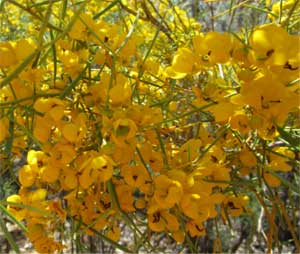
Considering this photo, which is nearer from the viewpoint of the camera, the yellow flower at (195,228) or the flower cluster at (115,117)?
the flower cluster at (115,117)

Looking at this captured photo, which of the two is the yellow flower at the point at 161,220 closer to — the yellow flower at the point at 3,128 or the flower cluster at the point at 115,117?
the flower cluster at the point at 115,117

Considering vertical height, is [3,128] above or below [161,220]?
above

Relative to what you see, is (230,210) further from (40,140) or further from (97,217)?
(40,140)

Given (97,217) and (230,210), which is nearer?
(97,217)

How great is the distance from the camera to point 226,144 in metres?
0.94

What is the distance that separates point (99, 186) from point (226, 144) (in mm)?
303

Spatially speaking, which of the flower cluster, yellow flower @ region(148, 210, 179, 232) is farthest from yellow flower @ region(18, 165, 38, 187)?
yellow flower @ region(148, 210, 179, 232)

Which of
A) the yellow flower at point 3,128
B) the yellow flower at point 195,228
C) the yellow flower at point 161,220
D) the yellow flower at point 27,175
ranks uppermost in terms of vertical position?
the yellow flower at point 3,128

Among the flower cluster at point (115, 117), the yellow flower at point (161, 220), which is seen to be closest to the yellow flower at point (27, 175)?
the flower cluster at point (115, 117)

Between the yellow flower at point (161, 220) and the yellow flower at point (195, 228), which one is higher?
the yellow flower at point (161, 220)

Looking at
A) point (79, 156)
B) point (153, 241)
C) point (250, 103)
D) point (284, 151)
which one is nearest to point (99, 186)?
point (79, 156)

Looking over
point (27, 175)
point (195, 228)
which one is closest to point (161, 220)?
point (195, 228)

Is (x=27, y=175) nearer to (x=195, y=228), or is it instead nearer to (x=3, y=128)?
(x=3, y=128)

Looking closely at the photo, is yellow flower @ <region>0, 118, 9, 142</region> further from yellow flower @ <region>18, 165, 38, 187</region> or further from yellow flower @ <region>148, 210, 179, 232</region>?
yellow flower @ <region>148, 210, 179, 232</region>
